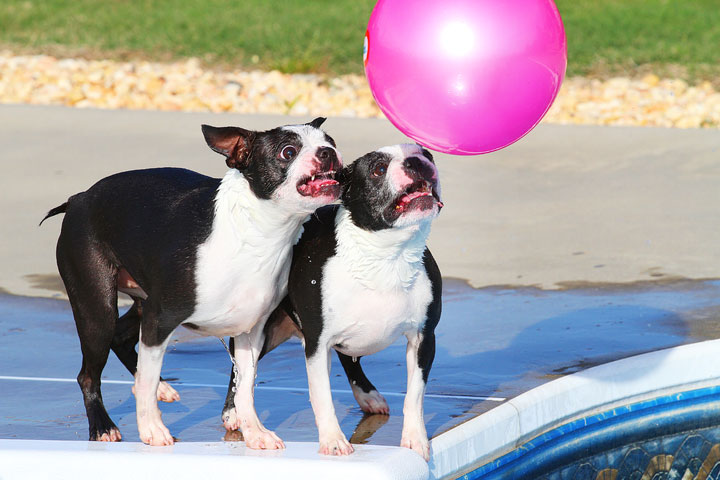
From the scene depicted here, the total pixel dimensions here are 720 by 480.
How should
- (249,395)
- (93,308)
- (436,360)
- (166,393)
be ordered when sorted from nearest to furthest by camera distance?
(249,395) < (93,308) < (166,393) < (436,360)

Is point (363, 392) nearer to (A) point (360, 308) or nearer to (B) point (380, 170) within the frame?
(A) point (360, 308)

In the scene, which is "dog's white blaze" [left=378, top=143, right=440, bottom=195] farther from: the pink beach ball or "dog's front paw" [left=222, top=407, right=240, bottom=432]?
"dog's front paw" [left=222, top=407, right=240, bottom=432]

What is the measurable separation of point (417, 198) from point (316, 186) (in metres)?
0.34

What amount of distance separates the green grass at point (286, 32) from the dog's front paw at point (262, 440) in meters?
10.6

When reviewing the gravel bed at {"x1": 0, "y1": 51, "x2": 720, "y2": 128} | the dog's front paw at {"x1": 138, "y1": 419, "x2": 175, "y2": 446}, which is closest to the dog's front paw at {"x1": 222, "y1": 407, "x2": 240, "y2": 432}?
the dog's front paw at {"x1": 138, "y1": 419, "x2": 175, "y2": 446}

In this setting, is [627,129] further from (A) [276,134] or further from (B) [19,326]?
(A) [276,134]

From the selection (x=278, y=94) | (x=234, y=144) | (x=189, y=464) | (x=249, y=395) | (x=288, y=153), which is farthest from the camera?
(x=278, y=94)

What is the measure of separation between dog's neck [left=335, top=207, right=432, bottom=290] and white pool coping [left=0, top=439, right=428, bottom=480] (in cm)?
58

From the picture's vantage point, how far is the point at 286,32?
16984 millimetres

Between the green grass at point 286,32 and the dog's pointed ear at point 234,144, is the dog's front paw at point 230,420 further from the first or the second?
the green grass at point 286,32

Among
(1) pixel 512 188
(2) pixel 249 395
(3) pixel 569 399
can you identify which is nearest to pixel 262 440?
(2) pixel 249 395

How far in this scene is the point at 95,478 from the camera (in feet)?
12.9

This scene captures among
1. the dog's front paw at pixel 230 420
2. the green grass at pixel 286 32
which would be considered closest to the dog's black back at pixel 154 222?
the dog's front paw at pixel 230 420

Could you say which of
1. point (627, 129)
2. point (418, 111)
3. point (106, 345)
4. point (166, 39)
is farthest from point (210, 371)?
point (166, 39)
